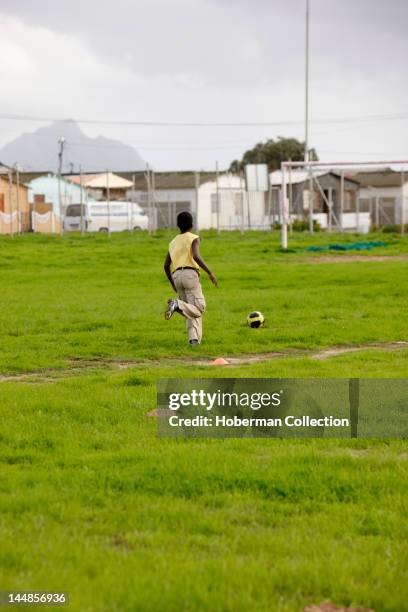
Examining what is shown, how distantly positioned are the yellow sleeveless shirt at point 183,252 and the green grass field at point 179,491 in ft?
3.44

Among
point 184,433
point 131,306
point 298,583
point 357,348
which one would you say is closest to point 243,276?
point 131,306

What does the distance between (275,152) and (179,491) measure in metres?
95.7

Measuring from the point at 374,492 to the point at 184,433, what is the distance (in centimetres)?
181

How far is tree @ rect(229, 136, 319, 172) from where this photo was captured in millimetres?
98000

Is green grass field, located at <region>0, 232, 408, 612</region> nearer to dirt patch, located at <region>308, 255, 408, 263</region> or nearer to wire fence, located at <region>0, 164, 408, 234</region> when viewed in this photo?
dirt patch, located at <region>308, 255, 408, 263</region>

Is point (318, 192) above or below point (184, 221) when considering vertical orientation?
above

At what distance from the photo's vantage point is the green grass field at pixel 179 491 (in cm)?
415

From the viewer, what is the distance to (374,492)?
18.3 feet

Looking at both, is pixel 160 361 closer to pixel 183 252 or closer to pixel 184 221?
pixel 183 252

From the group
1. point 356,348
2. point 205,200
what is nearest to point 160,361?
point 356,348

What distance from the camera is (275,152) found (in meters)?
99.5

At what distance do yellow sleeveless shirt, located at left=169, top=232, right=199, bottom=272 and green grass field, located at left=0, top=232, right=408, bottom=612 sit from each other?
1.05m

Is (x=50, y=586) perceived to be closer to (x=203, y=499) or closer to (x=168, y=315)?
(x=203, y=499)

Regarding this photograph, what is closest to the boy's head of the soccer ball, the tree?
the soccer ball
